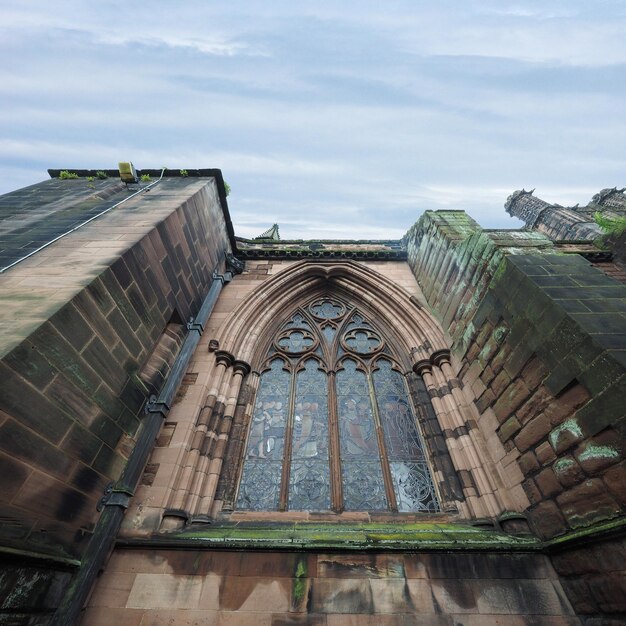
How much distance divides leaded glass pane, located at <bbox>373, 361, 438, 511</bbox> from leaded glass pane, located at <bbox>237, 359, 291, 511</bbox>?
1.65 m

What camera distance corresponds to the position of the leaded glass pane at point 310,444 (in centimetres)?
445

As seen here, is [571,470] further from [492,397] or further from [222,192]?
[222,192]

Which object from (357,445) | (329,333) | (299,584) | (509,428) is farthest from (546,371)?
(329,333)

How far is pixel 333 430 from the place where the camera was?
5.20 meters

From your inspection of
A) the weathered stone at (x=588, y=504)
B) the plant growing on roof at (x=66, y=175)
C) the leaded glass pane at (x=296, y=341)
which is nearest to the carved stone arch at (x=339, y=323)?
the leaded glass pane at (x=296, y=341)

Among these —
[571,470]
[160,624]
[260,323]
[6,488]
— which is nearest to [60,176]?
[260,323]

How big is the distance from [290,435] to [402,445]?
68.5 inches

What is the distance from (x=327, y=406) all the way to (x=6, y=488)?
404 centimetres

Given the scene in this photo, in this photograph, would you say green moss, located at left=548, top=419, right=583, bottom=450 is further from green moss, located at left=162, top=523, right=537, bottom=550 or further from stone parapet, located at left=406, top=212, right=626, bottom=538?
green moss, located at left=162, top=523, right=537, bottom=550

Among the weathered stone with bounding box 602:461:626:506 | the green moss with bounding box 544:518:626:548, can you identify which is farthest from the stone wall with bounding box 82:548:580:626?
the weathered stone with bounding box 602:461:626:506

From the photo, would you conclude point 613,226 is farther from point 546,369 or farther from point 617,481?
point 617,481

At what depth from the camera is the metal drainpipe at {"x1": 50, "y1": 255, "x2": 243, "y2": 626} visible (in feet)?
9.09

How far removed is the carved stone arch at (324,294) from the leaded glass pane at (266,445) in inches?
23.2

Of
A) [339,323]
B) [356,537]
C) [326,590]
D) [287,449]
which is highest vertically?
[339,323]
